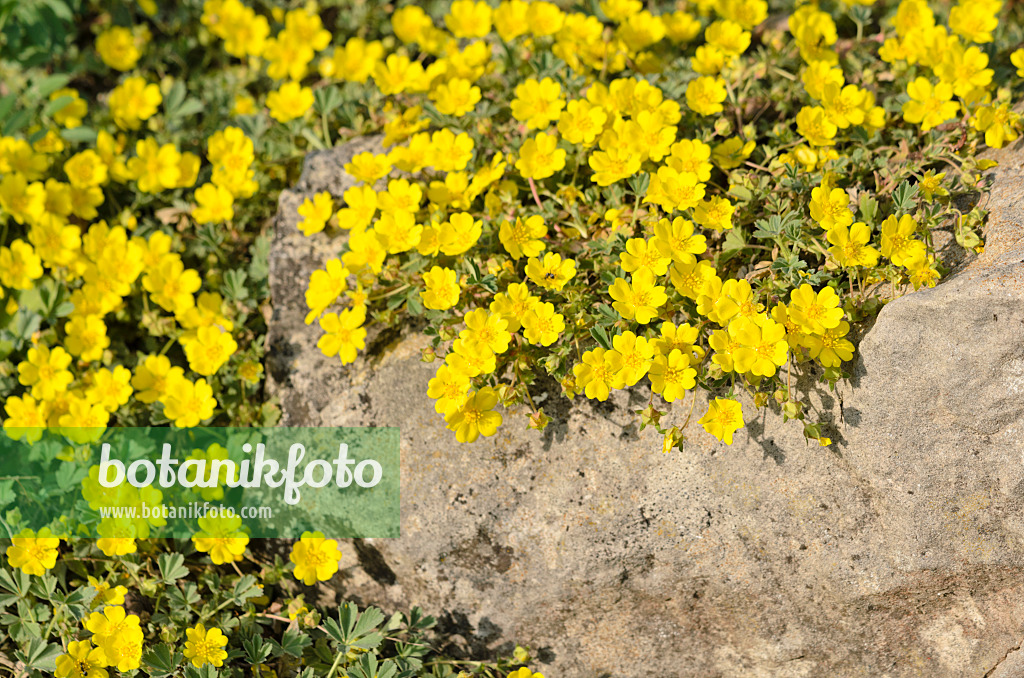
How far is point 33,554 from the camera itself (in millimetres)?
2646

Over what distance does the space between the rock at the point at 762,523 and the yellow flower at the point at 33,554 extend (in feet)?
3.27

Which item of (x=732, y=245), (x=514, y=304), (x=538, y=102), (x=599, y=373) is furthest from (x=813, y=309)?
(x=538, y=102)

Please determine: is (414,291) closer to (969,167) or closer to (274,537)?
(274,537)

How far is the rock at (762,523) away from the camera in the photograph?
2.30 meters

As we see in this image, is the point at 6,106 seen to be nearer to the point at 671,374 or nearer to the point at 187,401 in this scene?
the point at 187,401

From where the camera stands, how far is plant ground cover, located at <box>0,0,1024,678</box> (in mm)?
2490

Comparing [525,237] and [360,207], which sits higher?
[360,207]

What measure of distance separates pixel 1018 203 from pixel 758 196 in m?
0.78

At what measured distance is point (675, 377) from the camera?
2391mm

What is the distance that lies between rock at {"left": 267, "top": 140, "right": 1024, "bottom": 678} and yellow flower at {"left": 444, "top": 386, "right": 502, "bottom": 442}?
0.52 ft

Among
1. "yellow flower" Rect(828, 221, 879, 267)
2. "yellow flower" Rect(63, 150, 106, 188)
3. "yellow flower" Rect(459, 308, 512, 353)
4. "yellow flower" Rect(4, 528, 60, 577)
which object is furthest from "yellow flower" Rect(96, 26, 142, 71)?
"yellow flower" Rect(828, 221, 879, 267)

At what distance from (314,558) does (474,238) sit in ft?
4.12

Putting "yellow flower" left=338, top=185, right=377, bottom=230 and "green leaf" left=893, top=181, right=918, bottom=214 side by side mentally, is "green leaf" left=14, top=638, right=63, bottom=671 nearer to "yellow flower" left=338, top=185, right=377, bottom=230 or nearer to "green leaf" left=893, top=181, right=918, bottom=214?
"yellow flower" left=338, top=185, right=377, bottom=230

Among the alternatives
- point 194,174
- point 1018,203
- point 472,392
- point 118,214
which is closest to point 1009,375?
point 1018,203
